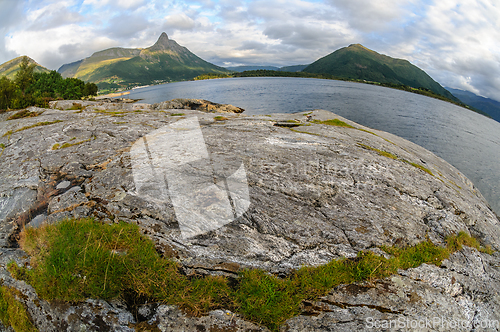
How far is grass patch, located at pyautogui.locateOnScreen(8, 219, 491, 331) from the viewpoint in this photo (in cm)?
439

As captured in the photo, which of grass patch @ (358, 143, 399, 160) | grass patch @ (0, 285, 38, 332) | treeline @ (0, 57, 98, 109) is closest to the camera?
grass patch @ (0, 285, 38, 332)

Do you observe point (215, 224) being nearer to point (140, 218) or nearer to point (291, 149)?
point (140, 218)

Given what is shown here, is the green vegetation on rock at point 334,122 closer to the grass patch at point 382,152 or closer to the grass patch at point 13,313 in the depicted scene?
the grass patch at point 382,152

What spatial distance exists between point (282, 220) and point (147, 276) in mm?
3845

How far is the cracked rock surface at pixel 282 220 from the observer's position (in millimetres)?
4398

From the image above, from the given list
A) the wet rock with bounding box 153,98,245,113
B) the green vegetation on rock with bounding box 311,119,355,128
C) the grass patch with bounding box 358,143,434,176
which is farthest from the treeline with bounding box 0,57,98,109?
the grass patch with bounding box 358,143,434,176

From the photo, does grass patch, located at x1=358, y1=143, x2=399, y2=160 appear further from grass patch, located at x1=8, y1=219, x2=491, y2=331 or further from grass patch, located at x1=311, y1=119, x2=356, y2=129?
grass patch, located at x1=8, y1=219, x2=491, y2=331

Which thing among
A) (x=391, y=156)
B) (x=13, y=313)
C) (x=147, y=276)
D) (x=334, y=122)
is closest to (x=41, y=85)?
(x=334, y=122)

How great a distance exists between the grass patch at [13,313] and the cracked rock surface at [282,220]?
162 mm

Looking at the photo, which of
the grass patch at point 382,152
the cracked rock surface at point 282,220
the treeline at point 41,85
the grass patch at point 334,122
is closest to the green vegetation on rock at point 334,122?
the grass patch at point 334,122

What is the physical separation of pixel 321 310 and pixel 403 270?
2547 millimetres

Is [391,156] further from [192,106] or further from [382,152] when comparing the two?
[192,106]

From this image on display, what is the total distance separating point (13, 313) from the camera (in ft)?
14.3

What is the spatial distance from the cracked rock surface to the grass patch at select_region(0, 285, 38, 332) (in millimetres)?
162
